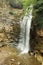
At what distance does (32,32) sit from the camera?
11477 millimetres

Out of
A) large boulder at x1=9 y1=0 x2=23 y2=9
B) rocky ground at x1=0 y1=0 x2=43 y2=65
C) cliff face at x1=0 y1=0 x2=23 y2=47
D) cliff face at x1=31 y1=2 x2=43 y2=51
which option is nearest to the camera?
rocky ground at x1=0 y1=0 x2=43 y2=65

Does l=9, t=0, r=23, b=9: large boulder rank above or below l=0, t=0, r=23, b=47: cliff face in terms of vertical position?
above

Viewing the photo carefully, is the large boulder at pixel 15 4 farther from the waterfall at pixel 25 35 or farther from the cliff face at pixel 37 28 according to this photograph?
the cliff face at pixel 37 28

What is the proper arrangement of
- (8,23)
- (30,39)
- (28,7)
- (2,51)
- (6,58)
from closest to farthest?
(6,58)
(2,51)
(30,39)
(28,7)
(8,23)

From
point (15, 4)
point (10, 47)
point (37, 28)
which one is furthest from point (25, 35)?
point (15, 4)

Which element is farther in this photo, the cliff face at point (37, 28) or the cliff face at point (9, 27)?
the cliff face at point (9, 27)

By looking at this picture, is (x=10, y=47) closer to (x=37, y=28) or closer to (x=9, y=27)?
(x=37, y=28)

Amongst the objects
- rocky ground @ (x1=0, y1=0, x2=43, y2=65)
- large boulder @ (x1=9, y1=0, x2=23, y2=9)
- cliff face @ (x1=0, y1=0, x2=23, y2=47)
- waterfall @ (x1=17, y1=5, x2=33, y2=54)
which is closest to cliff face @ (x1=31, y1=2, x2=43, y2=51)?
rocky ground @ (x1=0, y1=0, x2=43, y2=65)

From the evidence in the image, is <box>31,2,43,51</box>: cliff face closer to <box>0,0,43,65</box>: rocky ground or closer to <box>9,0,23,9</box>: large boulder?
<box>0,0,43,65</box>: rocky ground

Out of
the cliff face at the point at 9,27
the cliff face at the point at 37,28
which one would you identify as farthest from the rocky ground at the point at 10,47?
the cliff face at the point at 37,28

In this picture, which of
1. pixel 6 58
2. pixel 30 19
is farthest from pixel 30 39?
pixel 6 58

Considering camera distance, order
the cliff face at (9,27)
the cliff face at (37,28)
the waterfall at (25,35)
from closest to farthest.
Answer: the cliff face at (37,28) < the waterfall at (25,35) < the cliff face at (9,27)

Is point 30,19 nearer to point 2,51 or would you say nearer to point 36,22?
point 36,22

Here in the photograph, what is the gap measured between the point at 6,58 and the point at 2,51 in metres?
0.94
